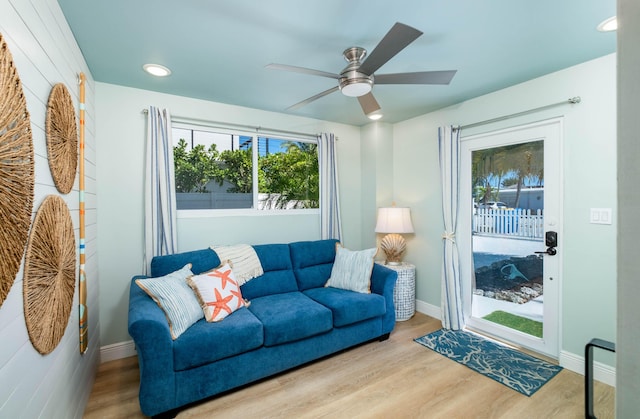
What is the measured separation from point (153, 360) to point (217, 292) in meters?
0.65

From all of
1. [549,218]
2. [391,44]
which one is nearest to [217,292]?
[391,44]

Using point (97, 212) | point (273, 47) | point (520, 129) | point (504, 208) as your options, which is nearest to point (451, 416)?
point (504, 208)

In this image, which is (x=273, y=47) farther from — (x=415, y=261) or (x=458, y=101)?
(x=415, y=261)

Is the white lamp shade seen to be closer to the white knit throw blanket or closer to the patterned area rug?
the patterned area rug

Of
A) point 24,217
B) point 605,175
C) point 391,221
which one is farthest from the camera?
point 391,221

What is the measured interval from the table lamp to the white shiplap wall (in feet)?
9.85

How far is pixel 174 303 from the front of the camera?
2.13 m

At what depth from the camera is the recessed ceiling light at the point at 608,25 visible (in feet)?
5.75

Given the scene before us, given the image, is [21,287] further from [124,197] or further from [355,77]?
[355,77]

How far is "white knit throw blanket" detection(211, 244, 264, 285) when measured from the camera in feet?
9.26

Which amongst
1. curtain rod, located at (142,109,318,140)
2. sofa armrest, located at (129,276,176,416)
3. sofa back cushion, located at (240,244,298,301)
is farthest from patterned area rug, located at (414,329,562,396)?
curtain rod, located at (142,109,318,140)

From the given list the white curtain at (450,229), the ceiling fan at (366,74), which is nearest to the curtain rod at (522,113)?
the white curtain at (450,229)

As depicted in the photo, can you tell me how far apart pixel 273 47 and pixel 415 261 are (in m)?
2.98

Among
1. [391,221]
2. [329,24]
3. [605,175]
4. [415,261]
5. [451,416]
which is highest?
[329,24]
